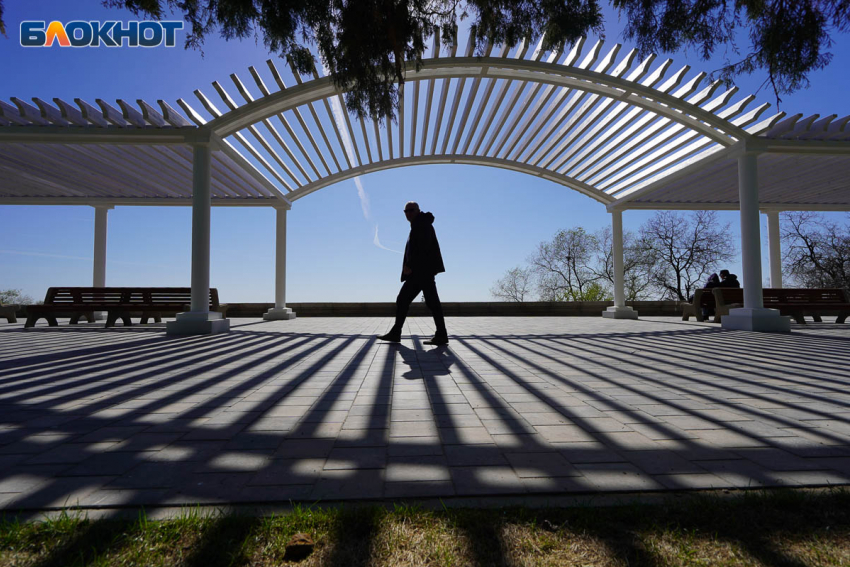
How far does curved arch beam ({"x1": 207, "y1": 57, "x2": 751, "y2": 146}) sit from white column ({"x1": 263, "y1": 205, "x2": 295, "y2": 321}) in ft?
14.9

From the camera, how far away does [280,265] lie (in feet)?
43.5

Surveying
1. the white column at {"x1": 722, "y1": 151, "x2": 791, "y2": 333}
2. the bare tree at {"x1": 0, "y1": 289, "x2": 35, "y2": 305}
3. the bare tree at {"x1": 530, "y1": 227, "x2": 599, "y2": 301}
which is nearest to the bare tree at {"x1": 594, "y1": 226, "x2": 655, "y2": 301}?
the bare tree at {"x1": 530, "y1": 227, "x2": 599, "y2": 301}

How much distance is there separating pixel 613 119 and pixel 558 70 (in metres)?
2.31

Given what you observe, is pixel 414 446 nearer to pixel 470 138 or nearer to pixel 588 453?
pixel 588 453

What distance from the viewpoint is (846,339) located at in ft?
24.1

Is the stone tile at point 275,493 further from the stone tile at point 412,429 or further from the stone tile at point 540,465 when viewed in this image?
the stone tile at point 540,465

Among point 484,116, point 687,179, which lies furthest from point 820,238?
point 484,116

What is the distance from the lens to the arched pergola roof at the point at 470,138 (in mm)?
8414

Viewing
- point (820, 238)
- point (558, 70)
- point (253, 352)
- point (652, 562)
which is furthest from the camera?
point (820, 238)

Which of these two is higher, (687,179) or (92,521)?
(687,179)

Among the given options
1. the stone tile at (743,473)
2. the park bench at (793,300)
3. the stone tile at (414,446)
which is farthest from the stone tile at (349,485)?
the park bench at (793,300)

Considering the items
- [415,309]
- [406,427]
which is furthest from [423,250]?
→ [415,309]

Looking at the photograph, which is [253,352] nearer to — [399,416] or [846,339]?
[399,416]

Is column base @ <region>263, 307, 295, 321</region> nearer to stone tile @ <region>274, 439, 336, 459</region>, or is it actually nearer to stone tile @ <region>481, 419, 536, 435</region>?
stone tile @ <region>274, 439, 336, 459</region>
